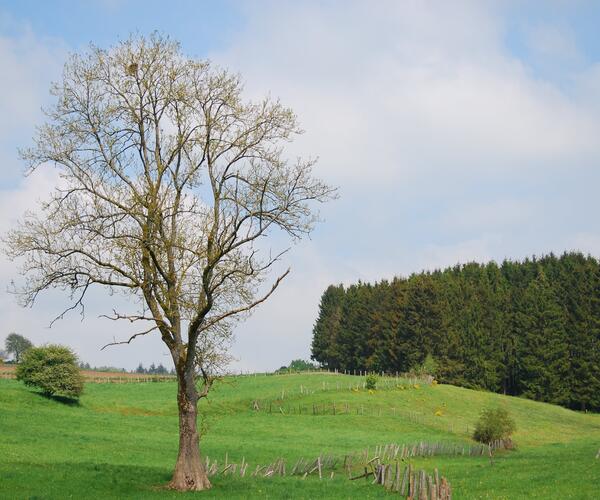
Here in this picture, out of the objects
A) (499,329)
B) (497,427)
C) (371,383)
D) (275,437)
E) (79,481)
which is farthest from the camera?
(499,329)

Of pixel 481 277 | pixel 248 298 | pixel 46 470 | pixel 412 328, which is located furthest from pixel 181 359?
pixel 481 277

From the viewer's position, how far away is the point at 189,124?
32.0 meters

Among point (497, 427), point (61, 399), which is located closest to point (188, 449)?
point (497, 427)

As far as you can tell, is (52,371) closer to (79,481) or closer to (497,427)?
(497,427)

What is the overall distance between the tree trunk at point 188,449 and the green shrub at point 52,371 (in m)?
44.0

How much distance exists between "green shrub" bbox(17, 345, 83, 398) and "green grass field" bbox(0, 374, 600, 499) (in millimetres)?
1399

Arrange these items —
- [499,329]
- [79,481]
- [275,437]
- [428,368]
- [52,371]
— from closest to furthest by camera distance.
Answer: [79,481], [275,437], [52,371], [428,368], [499,329]

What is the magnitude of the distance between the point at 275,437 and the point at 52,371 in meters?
24.3

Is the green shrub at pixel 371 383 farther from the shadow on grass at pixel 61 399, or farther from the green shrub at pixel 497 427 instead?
the shadow on grass at pixel 61 399

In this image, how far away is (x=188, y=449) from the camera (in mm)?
30109

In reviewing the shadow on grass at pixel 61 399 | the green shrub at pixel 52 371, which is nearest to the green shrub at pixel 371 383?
the shadow on grass at pixel 61 399

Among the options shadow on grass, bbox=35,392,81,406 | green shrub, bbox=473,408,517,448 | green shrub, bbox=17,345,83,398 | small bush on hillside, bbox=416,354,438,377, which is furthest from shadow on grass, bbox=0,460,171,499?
small bush on hillside, bbox=416,354,438,377

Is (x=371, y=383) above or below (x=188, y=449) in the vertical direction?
above

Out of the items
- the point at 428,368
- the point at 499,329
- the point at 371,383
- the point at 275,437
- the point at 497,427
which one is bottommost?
the point at 275,437
